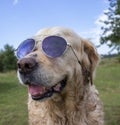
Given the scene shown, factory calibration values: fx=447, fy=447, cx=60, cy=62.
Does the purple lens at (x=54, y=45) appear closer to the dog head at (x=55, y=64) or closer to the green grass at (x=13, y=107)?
the dog head at (x=55, y=64)

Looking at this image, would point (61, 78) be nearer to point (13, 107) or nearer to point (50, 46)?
point (50, 46)

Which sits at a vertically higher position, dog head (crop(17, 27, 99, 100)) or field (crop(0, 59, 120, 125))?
dog head (crop(17, 27, 99, 100))

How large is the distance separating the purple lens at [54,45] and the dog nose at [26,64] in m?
0.40

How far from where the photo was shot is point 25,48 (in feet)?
17.0

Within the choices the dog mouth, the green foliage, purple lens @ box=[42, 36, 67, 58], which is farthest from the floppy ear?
the green foliage

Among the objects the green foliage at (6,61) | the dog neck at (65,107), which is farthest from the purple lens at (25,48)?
the green foliage at (6,61)

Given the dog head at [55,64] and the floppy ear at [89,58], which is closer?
the dog head at [55,64]

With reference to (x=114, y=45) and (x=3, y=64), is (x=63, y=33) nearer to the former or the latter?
(x=114, y=45)

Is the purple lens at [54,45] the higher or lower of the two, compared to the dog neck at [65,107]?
higher

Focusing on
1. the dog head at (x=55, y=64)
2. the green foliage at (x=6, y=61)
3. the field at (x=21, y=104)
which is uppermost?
the dog head at (x=55, y=64)

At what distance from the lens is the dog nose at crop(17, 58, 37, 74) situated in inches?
179

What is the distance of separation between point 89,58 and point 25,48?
81 cm

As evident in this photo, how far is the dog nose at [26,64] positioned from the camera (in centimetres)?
455

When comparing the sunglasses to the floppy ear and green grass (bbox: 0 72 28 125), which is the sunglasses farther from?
green grass (bbox: 0 72 28 125)
